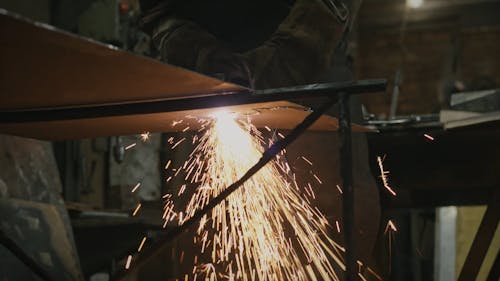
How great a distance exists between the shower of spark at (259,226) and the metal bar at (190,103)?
0.75 m

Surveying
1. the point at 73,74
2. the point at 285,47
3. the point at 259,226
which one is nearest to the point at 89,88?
the point at 73,74

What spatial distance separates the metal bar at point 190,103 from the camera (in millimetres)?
1884

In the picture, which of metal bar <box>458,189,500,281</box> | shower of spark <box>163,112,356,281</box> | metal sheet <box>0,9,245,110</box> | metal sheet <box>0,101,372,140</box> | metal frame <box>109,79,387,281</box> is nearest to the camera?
Result: metal sheet <box>0,9,245,110</box>

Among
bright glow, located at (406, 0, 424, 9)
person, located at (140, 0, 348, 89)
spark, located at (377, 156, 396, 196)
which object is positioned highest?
bright glow, located at (406, 0, 424, 9)

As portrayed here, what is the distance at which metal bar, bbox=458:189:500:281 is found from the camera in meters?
3.20

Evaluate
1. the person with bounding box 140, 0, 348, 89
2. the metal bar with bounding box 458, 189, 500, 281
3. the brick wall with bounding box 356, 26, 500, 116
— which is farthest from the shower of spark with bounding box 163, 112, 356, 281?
the brick wall with bounding box 356, 26, 500, 116

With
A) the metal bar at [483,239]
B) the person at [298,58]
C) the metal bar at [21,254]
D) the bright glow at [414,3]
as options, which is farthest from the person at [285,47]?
the bright glow at [414,3]

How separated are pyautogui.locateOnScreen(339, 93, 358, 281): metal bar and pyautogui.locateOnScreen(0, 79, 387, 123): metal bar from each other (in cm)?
5

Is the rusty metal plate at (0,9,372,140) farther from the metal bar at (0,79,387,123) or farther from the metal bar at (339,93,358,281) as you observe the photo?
the metal bar at (339,93,358,281)

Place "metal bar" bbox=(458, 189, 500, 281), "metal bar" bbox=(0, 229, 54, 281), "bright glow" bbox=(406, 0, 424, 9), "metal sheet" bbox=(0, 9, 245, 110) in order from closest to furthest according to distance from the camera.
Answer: "metal sheet" bbox=(0, 9, 245, 110), "metal bar" bbox=(0, 229, 54, 281), "metal bar" bbox=(458, 189, 500, 281), "bright glow" bbox=(406, 0, 424, 9)

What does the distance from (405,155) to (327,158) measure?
41cm

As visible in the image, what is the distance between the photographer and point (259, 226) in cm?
292

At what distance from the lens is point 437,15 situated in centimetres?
1053

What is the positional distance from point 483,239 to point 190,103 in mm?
1805
